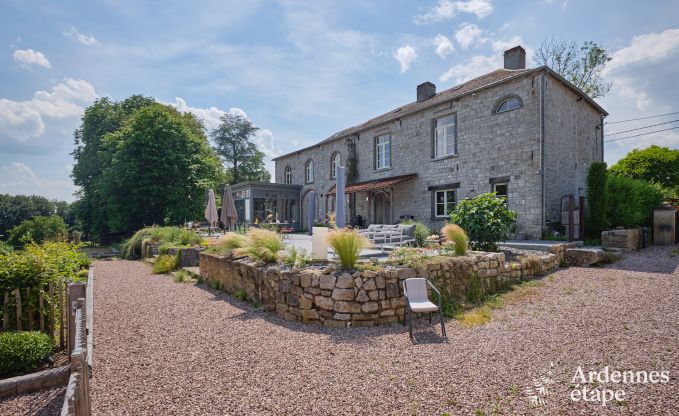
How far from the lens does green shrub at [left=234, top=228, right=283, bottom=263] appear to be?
247 inches

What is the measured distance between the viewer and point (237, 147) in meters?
38.0

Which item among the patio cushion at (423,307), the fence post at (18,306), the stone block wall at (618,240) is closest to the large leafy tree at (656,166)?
the stone block wall at (618,240)

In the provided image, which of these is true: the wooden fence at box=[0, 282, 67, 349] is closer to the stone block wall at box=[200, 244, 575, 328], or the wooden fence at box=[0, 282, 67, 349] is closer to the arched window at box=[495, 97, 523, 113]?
the stone block wall at box=[200, 244, 575, 328]

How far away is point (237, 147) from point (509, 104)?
1249 inches

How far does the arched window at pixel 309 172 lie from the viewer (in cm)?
2339

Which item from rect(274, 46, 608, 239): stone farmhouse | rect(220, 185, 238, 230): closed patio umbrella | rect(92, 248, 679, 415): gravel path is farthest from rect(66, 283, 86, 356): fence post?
rect(274, 46, 608, 239): stone farmhouse

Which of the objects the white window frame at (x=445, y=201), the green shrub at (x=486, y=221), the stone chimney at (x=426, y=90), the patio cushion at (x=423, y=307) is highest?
the stone chimney at (x=426, y=90)

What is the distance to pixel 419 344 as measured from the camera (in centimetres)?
415

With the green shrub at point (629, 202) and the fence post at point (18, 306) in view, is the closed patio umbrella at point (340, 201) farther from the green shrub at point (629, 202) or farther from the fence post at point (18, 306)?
the green shrub at point (629, 202)

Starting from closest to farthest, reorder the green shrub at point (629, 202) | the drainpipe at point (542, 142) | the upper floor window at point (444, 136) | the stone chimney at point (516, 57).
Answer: the drainpipe at point (542, 142) → the green shrub at point (629, 202) → the stone chimney at point (516, 57) → the upper floor window at point (444, 136)

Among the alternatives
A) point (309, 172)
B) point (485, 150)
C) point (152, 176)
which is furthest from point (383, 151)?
point (152, 176)

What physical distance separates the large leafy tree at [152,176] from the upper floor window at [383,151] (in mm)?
10771

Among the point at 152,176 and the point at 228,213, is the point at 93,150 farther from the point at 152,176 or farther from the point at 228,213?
the point at 228,213

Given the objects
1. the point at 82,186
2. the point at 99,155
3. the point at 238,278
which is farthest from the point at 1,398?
the point at 82,186
